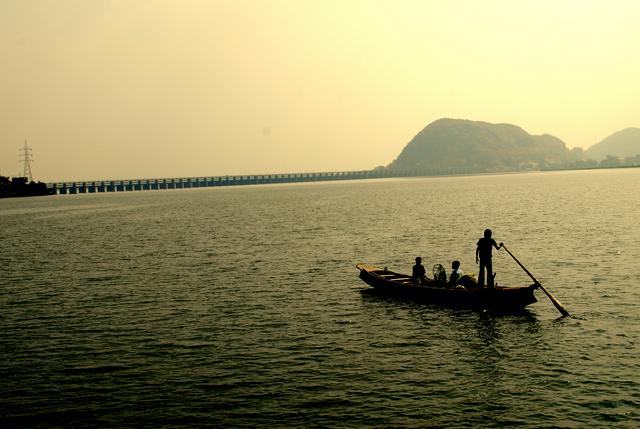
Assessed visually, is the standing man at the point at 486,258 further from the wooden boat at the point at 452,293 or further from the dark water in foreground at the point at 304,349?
the dark water in foreground at the point at 304,349

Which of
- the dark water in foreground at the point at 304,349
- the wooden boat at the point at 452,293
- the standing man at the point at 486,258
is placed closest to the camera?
the dark water in foreground at the point at 304,349

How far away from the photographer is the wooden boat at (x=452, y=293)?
95.7 feet

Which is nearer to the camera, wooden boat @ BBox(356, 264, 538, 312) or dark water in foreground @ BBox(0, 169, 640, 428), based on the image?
dark water in foreground @ BBox(0, 169, 640, 428)

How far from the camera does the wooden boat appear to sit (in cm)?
2917

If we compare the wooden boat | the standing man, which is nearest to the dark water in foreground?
the wooden boat

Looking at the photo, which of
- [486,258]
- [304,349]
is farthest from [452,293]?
[304,349]

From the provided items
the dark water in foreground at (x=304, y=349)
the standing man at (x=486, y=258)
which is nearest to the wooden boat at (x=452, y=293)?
the standing man at (x=486, y=258)

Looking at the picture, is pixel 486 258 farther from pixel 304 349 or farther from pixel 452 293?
pixel 304 349

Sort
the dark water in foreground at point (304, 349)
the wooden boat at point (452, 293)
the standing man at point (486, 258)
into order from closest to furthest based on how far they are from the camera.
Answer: the dark water in foreground at point (304, 349)
the wooden boat at point (452, 293)
the standing man at point (486, 258)

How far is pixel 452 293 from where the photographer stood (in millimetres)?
30953

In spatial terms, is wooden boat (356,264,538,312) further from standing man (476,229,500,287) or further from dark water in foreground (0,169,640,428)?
dark water in foreground (0,169,640,428)

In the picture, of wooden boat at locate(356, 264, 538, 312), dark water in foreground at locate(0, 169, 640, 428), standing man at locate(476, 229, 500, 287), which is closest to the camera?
dark water in foreground at locate(0, 169, 640, 428)

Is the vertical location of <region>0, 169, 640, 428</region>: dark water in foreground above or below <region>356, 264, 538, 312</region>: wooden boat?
below

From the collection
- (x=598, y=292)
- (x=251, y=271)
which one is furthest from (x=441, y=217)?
(x=598, y=292)
